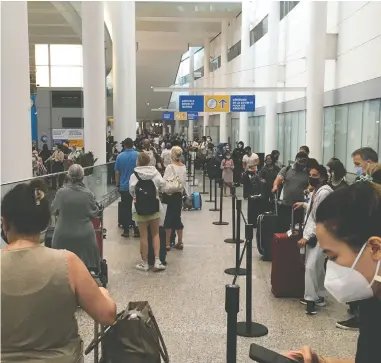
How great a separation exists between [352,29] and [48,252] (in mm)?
14337

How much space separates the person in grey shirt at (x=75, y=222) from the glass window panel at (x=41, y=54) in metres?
31.2

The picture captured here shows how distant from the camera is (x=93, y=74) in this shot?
15.7 m

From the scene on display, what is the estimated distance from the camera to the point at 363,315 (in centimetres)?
167

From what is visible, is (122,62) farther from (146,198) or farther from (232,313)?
(232,313)

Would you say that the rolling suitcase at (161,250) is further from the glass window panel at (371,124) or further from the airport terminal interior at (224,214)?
the glass window panel at (371,124)

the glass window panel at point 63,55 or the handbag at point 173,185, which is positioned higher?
the glass window panel at point 63,55

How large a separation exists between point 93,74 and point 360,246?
1507 cm

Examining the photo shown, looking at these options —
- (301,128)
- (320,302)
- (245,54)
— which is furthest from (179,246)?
(245,54)

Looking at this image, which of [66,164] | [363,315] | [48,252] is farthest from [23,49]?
[66,164]

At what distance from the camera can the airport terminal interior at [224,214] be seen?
81.2 inches

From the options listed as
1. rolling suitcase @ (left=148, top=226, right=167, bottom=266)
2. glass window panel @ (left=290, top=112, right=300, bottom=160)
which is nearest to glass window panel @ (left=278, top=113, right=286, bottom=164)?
glass window panel @ (left=290, top=112, right=300, bottom=160)

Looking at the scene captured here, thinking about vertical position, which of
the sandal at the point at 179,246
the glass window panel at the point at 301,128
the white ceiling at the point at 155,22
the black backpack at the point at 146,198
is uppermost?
the white ceiling at the point at 155,22

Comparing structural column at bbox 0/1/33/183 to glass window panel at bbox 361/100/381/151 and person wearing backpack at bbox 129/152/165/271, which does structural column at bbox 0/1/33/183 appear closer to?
person wearing backpack at bbox 129/152/165/271

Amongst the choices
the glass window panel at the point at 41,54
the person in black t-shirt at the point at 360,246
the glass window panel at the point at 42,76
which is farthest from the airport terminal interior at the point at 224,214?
the glass window panel at the point at 42,76
